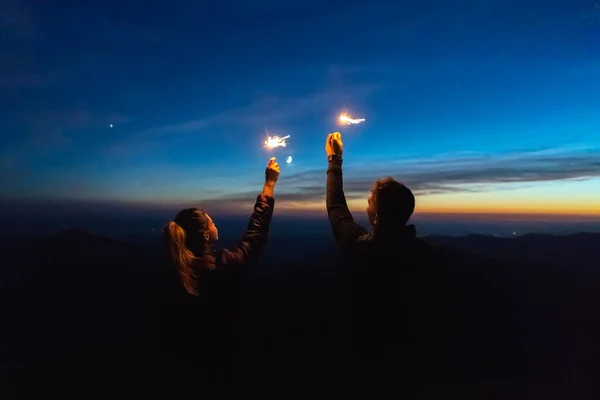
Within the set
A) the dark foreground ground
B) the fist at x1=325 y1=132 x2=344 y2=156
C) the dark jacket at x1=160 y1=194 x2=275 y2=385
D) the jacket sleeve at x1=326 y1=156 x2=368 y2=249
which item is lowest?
the dark foreground ground

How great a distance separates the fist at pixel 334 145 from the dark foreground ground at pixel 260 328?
115 centimetres

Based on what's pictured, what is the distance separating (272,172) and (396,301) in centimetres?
206

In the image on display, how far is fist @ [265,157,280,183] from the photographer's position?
3.92m

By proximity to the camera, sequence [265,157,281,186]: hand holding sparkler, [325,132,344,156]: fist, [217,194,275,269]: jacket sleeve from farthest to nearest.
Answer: [265,157,281,186]: hand holding sparkler < [325,132,344,156]: fist < [217,194,275,269]: jacket sleeve

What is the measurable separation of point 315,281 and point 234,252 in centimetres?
3014

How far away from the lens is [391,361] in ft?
8.29

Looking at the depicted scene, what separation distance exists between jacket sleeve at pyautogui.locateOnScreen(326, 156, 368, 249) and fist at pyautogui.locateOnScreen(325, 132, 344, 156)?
0.08 m

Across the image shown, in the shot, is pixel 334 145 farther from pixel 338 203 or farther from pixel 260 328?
pixel 260 328

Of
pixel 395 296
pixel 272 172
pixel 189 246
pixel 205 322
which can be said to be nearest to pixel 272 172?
pixel 272 172

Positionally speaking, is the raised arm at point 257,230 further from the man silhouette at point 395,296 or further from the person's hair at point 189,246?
the man silhouette at point 395,296

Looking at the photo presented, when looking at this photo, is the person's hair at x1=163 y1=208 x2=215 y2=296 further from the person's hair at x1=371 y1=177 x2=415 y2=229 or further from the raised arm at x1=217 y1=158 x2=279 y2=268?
the person's hair at x1=371 y1=177 x2=415 y2=229

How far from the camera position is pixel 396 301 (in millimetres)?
2438

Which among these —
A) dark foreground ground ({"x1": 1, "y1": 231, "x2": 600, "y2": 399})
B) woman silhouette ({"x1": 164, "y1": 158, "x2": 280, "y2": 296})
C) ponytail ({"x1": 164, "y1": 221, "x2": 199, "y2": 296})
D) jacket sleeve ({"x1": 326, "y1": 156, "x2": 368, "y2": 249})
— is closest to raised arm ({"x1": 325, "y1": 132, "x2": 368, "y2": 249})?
jacket sleeve ({"x1": 326, "y1": 156, "x2": 368, "y2": 249})

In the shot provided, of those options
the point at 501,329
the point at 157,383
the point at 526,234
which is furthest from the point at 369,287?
the point at 526,234
